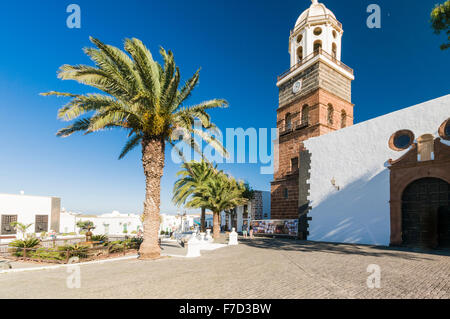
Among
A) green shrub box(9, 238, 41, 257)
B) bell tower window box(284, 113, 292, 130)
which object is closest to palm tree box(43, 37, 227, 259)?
green shrub box(9, 238, 41, 257)

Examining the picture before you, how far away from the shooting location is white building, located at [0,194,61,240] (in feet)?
88.7

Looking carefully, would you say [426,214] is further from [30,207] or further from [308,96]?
[30,207]

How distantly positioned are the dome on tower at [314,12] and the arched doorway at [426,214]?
17211mm

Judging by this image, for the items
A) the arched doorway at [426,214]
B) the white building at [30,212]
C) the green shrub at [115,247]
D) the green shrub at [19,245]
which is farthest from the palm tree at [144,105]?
the white building at [30,212]

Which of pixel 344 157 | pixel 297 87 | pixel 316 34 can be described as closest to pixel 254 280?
pixel 344 157

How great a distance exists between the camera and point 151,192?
34.7 ft

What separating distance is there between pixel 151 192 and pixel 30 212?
1053 inches

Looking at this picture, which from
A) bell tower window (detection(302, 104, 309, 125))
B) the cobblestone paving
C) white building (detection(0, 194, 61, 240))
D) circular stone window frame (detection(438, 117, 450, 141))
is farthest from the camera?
white building (detection(0, 194, 61, 240))

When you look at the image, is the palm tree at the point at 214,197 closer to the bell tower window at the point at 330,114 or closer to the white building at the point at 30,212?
the bell tower window at the point at 330,114

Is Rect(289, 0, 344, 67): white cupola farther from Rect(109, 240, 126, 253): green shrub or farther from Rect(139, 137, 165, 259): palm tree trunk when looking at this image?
Rect(109, 240, 126, 253): green shrub

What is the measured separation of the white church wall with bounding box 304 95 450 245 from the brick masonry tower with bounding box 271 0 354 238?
3.01 m

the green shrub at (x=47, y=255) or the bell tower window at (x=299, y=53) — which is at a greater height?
the bell tower window at (x=299, y=53)

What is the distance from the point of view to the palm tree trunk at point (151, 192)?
10.4 metres
